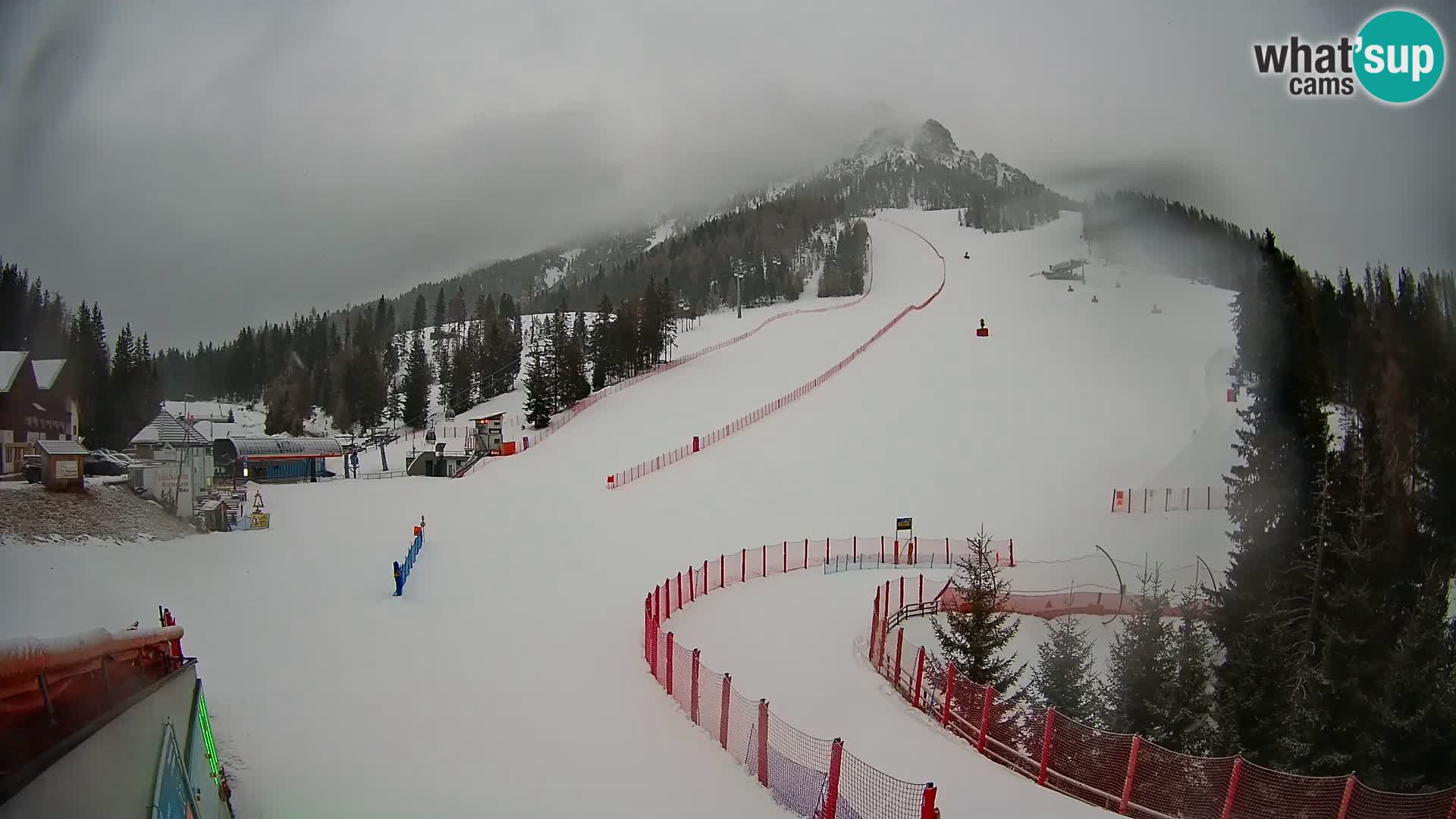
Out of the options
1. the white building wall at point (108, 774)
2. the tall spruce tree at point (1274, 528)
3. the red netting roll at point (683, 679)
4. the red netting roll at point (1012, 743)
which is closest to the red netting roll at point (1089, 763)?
the red netting roll at point (1012, 743)

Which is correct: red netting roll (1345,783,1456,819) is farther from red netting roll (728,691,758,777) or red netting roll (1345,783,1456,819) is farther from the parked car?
the parked car

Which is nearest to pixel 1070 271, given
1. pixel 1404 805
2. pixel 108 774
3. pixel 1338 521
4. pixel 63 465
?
pixel 1338 521

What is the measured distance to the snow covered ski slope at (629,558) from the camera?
755 centimetres

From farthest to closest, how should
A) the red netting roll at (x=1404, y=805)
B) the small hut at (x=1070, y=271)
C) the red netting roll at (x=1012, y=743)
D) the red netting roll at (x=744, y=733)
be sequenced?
the small hut at (x=1070, y=271)
the red netting roll at (x=1012, y=743)
the red netting roll at (x=744, y=733)
the red netting roll at (x=1404, y=805)

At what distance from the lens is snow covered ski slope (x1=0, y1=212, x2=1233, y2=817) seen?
24.8 feet

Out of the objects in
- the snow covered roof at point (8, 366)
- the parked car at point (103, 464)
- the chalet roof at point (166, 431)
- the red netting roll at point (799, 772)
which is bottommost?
the red netting roll at point (799, 772)

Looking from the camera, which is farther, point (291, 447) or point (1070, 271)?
point (1070, 271)

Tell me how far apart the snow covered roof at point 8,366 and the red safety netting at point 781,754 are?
19.9ft

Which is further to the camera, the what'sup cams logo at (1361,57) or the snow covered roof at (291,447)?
the snow covered roof at (291,447)

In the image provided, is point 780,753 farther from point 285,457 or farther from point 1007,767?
point 285,457

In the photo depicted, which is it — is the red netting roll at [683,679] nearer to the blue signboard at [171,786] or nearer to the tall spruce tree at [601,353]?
the blue signboard at [171,786]

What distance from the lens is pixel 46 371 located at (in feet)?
8.42

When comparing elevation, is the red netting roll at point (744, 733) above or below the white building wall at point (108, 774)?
below

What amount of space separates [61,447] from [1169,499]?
86.0 ft
